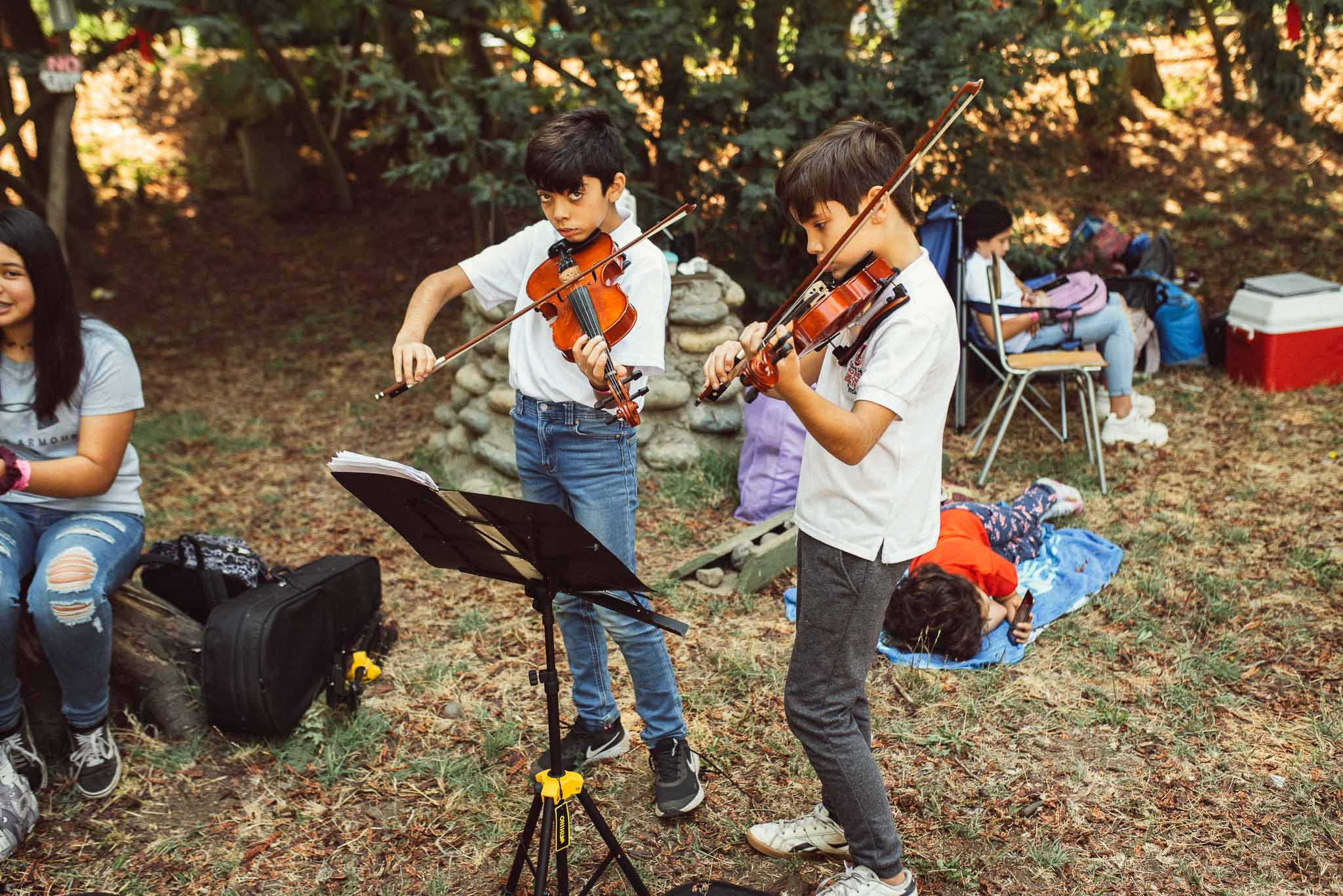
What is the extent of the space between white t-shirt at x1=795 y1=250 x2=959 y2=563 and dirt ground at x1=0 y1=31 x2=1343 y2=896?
931 millimetres

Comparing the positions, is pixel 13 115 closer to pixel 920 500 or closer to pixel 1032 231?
pixel 1032 231

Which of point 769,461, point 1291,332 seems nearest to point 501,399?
point 769,461

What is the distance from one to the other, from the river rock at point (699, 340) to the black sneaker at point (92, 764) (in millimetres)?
2681

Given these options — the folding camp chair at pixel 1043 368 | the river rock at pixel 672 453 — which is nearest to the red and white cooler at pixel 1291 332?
the folding camp chair at pixel 1043 368

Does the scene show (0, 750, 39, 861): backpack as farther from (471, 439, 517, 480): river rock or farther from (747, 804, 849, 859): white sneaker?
(471, 439, 517, 480): river rock

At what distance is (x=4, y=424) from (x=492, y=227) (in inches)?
121

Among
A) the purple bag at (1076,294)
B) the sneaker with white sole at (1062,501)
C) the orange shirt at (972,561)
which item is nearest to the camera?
the orange shirt at (972,561)

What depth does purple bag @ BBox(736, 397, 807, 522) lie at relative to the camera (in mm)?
4160

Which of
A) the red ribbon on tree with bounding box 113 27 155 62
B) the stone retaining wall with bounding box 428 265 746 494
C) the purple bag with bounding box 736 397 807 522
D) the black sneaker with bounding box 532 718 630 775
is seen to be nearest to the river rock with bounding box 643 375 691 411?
the stone retaining wall with bounding box 428 265 746 494

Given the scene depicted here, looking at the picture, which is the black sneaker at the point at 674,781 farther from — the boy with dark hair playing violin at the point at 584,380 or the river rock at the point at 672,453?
the river rock at the point at 672,453

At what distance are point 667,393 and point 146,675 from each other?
7.60 feet

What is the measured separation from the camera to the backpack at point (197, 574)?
3100 mm

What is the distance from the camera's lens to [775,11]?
204 inches

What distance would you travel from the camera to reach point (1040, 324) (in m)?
4.86
